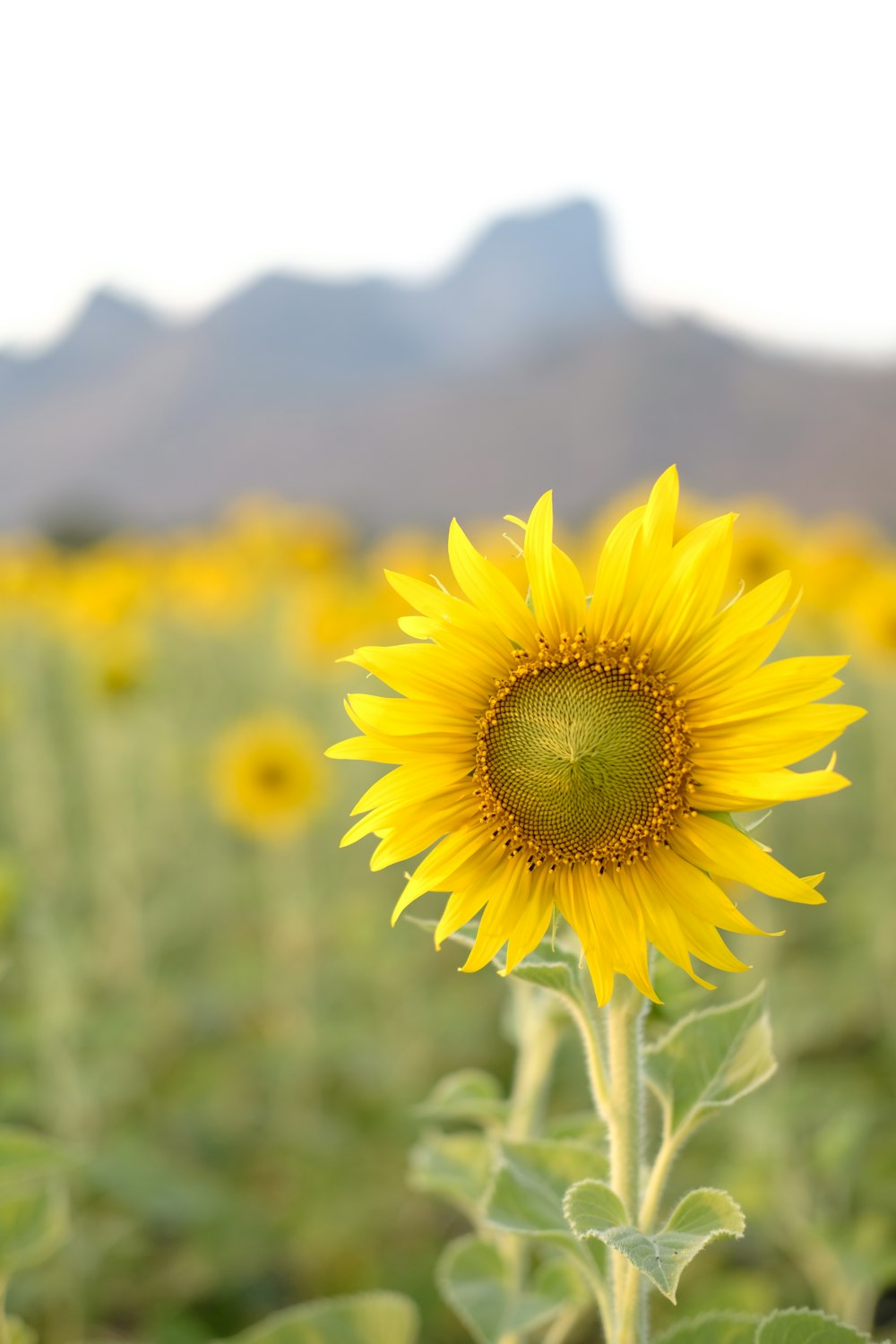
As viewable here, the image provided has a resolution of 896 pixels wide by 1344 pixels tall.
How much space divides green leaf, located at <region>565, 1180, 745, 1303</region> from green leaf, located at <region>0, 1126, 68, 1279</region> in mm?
693

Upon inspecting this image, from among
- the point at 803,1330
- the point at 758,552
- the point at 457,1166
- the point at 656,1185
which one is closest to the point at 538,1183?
the point at 656,1185

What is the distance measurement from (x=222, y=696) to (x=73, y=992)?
5.62 m

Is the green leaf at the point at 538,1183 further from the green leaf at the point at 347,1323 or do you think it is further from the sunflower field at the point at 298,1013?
the green leaf at the point at 347,1323

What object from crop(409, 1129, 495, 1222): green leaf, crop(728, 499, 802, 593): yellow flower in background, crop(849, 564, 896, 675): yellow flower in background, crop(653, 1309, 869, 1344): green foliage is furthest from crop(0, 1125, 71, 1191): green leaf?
crop(849, 564, 896, 675): yellow flower in background

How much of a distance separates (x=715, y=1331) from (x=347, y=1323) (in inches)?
17.7

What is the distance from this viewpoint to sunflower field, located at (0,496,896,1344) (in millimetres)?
2639

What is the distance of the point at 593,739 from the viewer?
1059 mm

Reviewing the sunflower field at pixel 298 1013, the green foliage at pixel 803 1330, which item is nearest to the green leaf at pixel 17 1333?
the sunflower field at pixel 298 1013

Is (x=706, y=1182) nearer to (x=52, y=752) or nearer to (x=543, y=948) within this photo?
(x=543, y=948)

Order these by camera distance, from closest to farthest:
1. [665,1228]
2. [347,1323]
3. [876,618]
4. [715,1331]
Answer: [665,1228] → [715,1331] → [347,1323] → [876,618]

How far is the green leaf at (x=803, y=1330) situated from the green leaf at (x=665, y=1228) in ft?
0.44

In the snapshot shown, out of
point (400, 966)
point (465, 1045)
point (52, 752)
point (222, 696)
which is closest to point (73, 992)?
point (400, 966)

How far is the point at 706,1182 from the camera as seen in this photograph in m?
3.02

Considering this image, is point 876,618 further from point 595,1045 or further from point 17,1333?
point 17,1333
